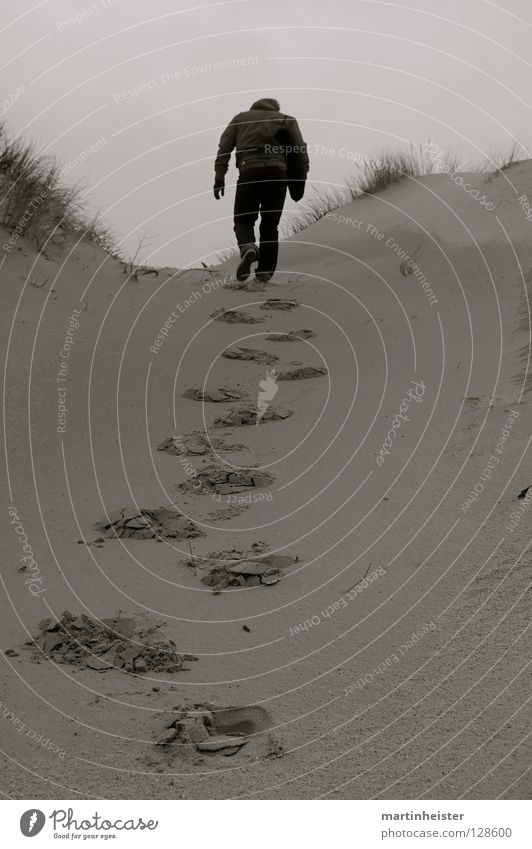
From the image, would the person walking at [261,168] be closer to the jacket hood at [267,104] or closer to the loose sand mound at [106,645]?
the jacket hood at [267,104]

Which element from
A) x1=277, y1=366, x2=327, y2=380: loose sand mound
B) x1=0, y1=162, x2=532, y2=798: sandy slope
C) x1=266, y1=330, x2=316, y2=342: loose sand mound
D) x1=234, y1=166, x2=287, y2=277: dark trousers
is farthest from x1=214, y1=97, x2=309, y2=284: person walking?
x1=277, y1=366, x2=327, y2=380: loose sand mound

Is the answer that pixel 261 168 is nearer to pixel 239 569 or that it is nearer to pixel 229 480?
pixel 229 480

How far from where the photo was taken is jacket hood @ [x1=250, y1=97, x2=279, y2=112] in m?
7.70

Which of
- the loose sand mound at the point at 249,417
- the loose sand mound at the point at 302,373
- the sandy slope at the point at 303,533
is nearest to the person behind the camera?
the sandy slope at the point at 303,533

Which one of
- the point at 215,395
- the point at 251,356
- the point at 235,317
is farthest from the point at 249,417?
the point at 235,317

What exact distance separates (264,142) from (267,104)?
1.14ft

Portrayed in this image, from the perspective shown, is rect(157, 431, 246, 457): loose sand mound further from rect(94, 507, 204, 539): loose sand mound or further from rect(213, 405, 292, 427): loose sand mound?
rect(94, 507, 204, 539): loose sand mound

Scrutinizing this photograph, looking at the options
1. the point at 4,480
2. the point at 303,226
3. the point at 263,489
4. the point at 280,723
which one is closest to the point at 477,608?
the point at 280,723

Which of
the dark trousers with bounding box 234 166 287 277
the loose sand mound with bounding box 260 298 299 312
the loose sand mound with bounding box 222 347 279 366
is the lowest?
the loose sand mound with bounding box 222 347 279 366

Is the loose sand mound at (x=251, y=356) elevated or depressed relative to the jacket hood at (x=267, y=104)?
depressed

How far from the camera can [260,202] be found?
308 inches

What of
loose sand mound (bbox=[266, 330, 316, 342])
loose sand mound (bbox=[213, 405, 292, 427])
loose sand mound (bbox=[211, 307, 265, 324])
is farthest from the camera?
loose sand mound (bbox=[211, 307, 265, 324])

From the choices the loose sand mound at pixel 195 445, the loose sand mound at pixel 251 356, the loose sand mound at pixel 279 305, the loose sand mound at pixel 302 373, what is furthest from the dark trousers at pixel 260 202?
the loose sand mound at pixel 195 445

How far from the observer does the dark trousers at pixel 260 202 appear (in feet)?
25.1
